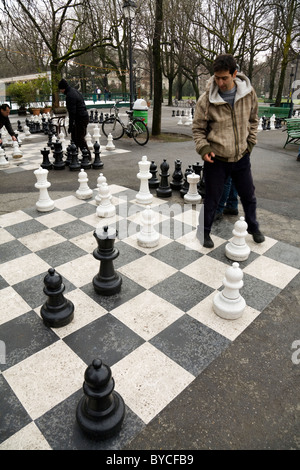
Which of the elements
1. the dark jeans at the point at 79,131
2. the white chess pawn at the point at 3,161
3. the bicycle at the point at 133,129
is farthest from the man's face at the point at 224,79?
the bicycle at the point at 133,129

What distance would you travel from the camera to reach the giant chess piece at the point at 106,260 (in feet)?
7.64

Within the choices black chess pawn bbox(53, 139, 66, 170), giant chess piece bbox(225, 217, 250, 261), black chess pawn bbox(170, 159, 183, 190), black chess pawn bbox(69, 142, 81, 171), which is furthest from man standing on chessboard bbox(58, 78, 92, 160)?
giant chess piece bbox(225, 217, 250, 261)

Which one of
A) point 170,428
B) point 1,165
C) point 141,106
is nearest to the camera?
point 170,428

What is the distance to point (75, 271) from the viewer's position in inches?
109

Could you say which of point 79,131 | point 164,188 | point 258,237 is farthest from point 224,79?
point 79,131

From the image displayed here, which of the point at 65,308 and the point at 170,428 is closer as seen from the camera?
the point at 170,428

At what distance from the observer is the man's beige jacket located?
2.71 m

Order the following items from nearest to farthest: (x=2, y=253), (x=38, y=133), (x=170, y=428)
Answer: (x=170, y=428), (x=2, y=253), (x=38, y=133)

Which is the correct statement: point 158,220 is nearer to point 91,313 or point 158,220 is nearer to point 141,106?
point 91,313

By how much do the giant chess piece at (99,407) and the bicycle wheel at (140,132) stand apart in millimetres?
8222

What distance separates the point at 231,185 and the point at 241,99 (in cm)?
120

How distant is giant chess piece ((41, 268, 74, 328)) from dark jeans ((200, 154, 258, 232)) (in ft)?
5.52
